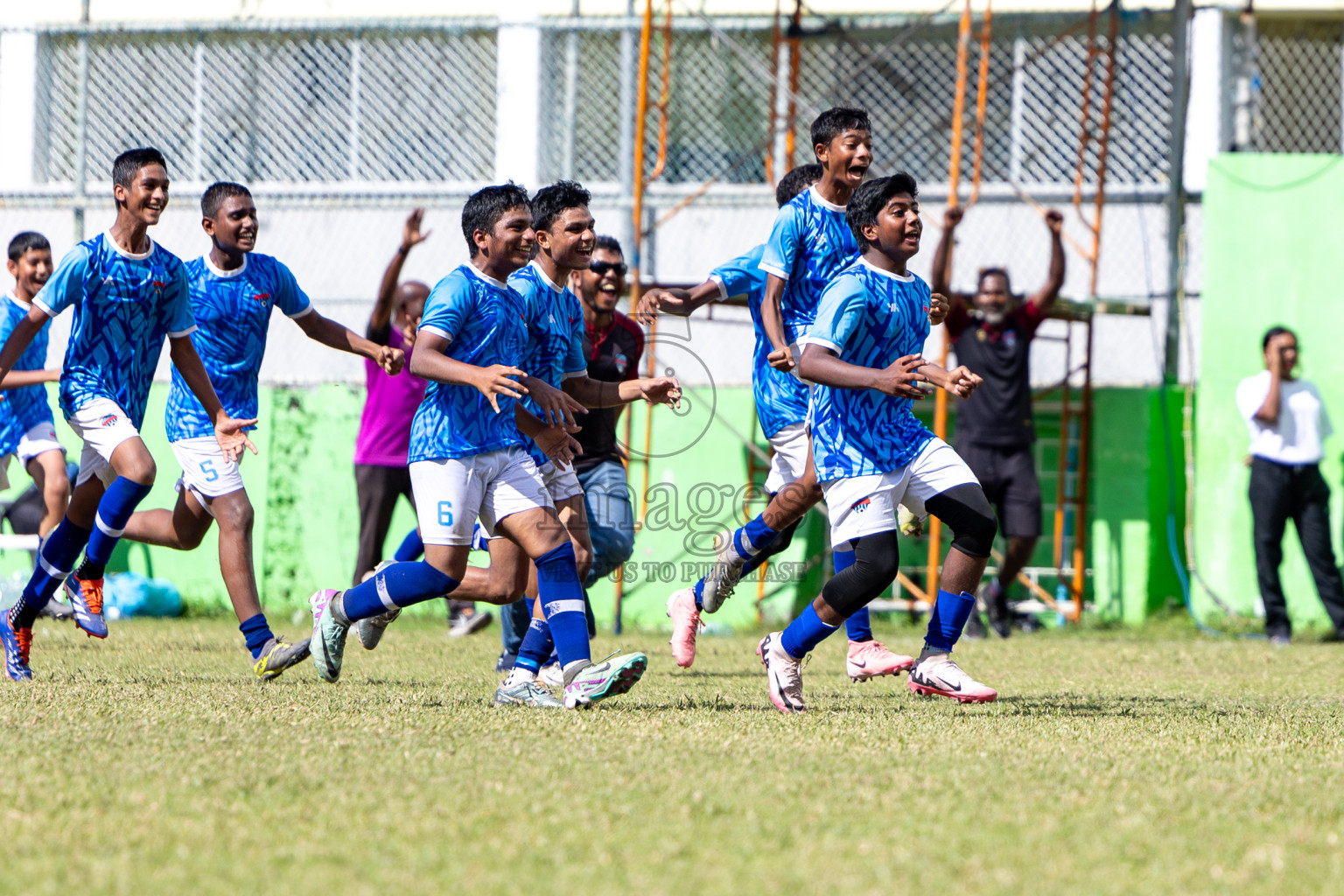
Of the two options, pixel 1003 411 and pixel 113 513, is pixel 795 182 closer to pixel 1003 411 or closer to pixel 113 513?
pixel 113 513

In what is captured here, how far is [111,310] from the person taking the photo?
19.9 ft

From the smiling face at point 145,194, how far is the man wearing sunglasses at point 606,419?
1.93 meters

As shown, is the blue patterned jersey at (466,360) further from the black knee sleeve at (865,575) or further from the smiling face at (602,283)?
the smiling face at (602,283)

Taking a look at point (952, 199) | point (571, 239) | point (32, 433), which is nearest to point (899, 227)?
point (571, 239)

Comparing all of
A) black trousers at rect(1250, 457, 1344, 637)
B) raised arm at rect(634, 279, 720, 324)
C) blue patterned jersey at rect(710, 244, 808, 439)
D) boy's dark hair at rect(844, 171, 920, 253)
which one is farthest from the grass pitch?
black trousers at rect(1250, 457, 1344, 637)

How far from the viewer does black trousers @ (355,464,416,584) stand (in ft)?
32.7

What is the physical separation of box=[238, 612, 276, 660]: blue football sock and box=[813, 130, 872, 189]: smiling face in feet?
9.50

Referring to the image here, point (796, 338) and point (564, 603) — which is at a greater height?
point (796, 338)

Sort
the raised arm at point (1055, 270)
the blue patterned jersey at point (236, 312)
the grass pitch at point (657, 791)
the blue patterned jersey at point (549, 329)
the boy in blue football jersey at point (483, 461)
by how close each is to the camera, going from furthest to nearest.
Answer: the raised arm at point (1055, 270), the blue patterned jersey at point (236, 312), the blue patterned jersey at point (549, 329), the boy in blue football jersey at point (483, 461), the grass pitch at point (657, 791)

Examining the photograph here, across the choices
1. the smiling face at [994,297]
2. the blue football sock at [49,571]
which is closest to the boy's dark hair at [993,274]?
the smiling face at [994,297]

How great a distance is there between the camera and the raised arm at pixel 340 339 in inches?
239

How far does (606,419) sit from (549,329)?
5.78 ft

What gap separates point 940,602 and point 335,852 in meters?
3.12

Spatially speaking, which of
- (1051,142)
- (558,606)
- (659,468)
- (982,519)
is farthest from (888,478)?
(1051,142)
